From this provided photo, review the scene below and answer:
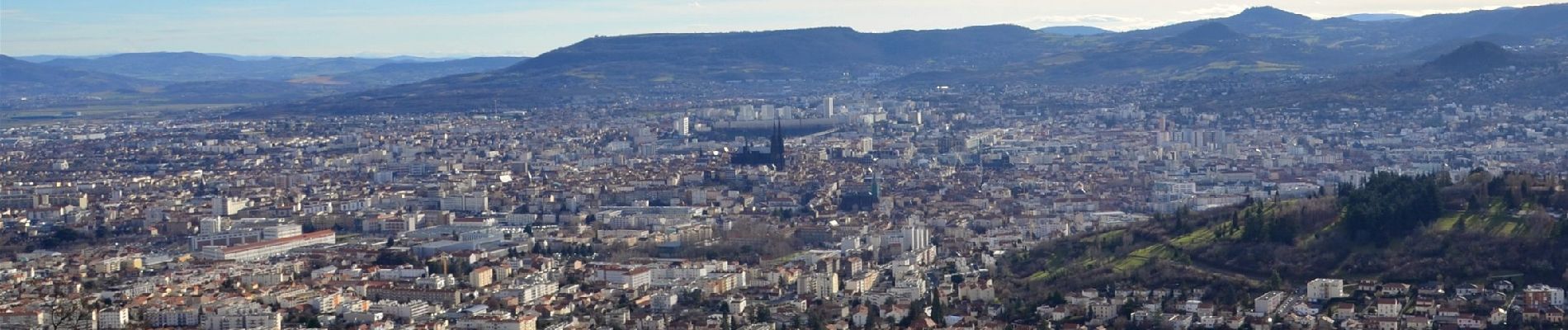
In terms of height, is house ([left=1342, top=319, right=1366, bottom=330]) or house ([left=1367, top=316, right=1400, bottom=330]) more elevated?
house ([left=1367, top=316, right=1400, bottom=330])

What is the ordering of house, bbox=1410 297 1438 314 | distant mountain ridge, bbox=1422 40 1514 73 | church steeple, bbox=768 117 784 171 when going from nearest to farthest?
house, bbox=1410 297 1438 314
church steeple, bbox=768 117 784 171
distant mountain ridge, bbox=1422 40 1514 73

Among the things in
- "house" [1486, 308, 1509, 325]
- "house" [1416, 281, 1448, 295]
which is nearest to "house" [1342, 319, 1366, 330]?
"house" [1486, 308, 1509, 325]

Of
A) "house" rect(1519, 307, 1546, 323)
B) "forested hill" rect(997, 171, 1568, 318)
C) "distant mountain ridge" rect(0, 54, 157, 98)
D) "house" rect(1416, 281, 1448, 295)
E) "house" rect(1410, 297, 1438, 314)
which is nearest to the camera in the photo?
"house" rect(1519, 307, 1546, 323)

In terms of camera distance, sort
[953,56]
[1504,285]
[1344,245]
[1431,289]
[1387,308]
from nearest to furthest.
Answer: [1387,308], [1504,285], [1431,289], [1344,245], [953,56]

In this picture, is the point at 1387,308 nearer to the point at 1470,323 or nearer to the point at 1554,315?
the point at 1470,323

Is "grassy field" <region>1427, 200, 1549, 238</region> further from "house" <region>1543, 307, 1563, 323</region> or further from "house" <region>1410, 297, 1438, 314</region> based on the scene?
"house" <region>1543, 307, 1563, 323</region>

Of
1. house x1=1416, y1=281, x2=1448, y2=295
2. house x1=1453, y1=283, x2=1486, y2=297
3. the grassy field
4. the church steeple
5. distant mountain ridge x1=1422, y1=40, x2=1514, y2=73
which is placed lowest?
the church steeple

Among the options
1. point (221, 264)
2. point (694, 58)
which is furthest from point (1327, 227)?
point (694, 58)

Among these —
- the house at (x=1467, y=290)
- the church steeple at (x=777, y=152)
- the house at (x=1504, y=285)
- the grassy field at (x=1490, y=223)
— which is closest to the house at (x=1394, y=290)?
the house at (x=1467, y=290)

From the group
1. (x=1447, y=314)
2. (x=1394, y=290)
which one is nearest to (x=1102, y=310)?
(x=1394, y=290)
